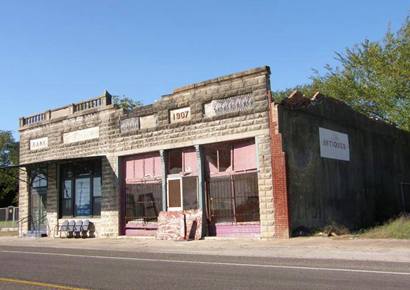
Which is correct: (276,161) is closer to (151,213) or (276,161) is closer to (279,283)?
(151,213)

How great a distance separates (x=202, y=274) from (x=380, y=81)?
2374 centimetres

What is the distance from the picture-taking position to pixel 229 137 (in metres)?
20.2

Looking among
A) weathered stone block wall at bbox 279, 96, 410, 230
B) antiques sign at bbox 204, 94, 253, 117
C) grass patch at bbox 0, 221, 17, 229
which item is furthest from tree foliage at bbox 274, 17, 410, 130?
grass patch at bbox 0, 221, 17, 229

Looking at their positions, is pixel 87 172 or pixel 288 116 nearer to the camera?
pixel 288 116

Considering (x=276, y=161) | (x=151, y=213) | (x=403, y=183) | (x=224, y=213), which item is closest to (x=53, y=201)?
(x=151, y=213)

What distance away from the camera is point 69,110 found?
89.2 feet

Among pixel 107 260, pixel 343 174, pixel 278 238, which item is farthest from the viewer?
pixel 343 174

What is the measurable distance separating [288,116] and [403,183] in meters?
12.7

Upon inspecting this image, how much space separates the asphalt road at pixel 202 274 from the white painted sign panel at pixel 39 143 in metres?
15.5

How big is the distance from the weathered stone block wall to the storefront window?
1028 cm

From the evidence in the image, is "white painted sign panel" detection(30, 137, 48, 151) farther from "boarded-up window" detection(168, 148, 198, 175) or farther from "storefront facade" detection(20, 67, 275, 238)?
"boarded-up window" detection(168, 148, 198, 175)

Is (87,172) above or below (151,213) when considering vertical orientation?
above

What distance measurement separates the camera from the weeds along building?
19531 millimetres

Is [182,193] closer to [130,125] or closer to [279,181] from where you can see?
[130,125]
